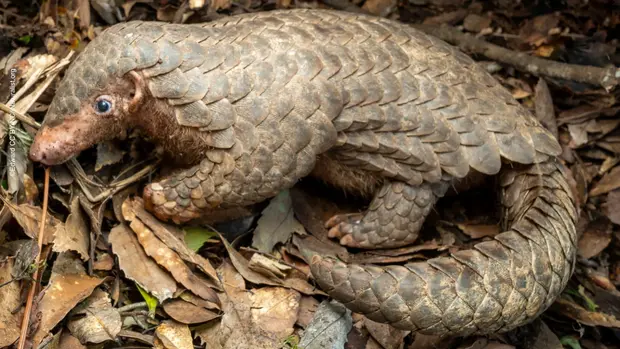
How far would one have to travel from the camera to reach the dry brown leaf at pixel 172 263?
3066 millimetres

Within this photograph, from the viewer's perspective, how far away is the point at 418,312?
273cm

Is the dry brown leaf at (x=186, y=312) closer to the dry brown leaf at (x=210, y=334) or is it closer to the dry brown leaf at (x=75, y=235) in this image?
the dry brown leaf at (x=210, y=334)

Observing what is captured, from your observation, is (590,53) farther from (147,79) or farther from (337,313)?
(147,79)

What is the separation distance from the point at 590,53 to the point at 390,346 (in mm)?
2113

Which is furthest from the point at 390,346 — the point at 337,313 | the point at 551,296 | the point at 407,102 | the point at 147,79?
the point at 147,79

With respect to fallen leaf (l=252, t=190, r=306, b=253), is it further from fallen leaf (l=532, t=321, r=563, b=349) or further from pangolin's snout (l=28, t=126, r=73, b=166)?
fallen leaf (l=532, t=321, r=563, b=349)

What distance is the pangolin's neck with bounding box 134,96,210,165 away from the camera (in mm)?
3074

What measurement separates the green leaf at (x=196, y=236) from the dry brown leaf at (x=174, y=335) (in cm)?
42

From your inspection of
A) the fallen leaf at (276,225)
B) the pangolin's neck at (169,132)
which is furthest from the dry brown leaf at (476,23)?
the pangolin's neck at (169,132)

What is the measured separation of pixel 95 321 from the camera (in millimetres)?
2896

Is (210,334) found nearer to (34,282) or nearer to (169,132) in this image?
(34,282)

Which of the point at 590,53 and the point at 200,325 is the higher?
the point at 590,53

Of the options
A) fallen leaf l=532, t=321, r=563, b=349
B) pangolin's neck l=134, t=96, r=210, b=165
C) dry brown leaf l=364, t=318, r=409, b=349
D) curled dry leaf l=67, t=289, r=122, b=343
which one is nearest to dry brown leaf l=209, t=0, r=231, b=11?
pangolin's neck l=134, t=96, r=210, b=165

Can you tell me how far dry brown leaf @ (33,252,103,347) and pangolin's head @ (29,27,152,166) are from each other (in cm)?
46
